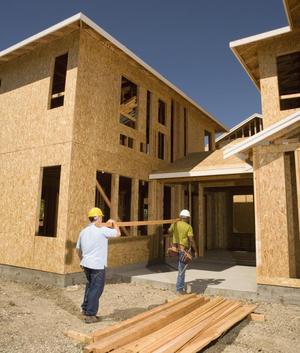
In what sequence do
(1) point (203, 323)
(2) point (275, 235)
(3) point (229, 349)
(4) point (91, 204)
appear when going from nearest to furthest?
1. (3) point (229, 349)
2. (1) point (203, 323)
3. (2) point (275, 235)
4. (4) point (91, 204)

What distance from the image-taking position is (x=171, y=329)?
4.32 m

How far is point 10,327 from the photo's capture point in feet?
15.9

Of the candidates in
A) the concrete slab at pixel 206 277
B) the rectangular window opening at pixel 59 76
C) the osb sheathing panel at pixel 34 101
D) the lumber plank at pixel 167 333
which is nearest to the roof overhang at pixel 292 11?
the osb sheathing panel at pixel 34 101

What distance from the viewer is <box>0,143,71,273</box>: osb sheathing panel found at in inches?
310

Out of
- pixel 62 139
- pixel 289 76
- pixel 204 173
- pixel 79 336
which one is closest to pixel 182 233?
pixel 204 173

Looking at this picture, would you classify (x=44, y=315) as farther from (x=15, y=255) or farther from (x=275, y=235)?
(x=275, y=235)

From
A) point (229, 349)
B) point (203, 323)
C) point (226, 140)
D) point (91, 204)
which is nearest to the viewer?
point (229, 349)

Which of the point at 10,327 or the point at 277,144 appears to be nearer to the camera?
the point at 10,327

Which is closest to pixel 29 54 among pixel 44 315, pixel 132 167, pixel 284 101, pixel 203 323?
pixel 132 167

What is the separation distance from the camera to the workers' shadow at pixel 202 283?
736 centimetres

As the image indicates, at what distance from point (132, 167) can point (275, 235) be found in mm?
5232

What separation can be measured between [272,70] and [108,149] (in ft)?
18.0

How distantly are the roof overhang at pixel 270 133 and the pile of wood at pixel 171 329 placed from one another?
3597mm

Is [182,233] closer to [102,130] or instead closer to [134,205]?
[134,205]
